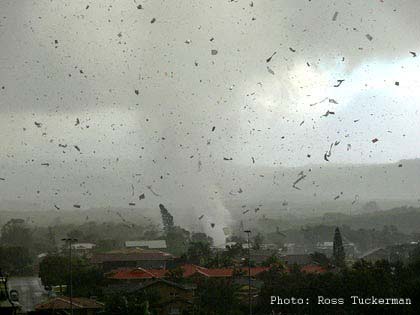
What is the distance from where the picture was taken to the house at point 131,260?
85175 mm

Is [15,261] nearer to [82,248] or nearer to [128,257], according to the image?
[128,257]

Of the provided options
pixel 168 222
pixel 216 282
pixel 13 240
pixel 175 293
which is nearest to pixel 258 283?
pixel 216 282

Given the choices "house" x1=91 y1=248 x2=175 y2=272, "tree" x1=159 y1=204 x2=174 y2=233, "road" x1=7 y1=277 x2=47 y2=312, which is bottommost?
"road" x1=7 y1=277 x2=47 y2=312

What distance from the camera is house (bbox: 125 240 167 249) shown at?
388ft

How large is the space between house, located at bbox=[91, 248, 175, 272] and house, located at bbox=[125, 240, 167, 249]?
2170cm

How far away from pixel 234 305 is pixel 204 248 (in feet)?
106

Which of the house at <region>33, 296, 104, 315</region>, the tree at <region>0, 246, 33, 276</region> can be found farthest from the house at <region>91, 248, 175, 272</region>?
the house at <region>33, 296, 104, 315</region>

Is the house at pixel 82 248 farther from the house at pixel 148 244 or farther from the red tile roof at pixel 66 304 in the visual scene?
the red tile roof at pixel 66 304

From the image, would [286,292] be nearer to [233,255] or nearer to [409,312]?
[409,312]

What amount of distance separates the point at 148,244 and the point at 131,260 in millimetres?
31352

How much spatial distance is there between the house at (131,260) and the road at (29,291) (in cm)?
678

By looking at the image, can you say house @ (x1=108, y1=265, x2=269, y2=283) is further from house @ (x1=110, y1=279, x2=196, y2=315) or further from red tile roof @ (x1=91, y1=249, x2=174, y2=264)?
red tile roof @ (x1=91, y1=249, x2=174, y2=264)

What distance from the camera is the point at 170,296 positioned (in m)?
54.2

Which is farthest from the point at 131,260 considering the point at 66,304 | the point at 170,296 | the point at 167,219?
the point at 167,219
